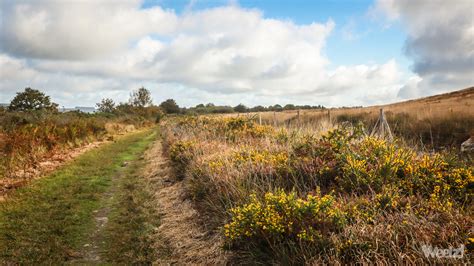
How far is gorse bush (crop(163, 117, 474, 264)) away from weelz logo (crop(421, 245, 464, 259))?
0.25ft

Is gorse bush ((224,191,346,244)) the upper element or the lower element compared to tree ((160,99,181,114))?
lower

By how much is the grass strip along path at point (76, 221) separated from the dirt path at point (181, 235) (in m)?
0.29

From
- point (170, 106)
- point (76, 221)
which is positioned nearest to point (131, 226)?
point (76, 221)

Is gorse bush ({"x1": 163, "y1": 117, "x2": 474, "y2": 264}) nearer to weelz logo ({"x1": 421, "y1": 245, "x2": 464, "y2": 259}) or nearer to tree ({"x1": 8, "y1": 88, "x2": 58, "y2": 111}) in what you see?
weelz logo ({"x1": 421, "y1": 245, "x2": 464, "y2": 259})

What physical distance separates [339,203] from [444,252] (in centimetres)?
145

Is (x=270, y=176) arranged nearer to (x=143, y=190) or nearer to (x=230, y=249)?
(x=230, y=249)

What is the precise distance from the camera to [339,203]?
406cm

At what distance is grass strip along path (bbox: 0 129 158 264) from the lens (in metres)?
4.64

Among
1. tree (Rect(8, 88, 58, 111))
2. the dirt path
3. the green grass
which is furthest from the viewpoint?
tree (Rect(8, 88, 58, 111))

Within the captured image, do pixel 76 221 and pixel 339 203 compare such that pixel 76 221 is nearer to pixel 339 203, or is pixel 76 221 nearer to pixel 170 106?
pixel 339 203

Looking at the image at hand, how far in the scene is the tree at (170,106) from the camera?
79.6 metres

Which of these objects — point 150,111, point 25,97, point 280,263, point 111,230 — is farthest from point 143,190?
point 150,111

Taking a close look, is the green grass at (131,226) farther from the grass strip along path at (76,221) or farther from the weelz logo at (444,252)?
the weelz logo at (444,252)

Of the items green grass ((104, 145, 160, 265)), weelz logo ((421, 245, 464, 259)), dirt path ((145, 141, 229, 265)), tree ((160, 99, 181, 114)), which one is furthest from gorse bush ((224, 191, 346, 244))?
tree ((160, 99, 181, 114))
